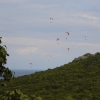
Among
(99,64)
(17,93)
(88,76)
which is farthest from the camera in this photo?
(99,64)

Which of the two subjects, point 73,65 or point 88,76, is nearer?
point 88,76

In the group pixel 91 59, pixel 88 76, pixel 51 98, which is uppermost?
pixel 91 59

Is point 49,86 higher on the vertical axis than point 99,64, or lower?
lower

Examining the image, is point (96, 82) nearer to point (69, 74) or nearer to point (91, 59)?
point (69, 74)

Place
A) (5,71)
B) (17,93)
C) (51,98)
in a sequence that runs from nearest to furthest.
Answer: (17,93), (5,71), (51,98)

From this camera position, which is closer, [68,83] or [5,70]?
[5,70]

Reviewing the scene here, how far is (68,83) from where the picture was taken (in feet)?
213

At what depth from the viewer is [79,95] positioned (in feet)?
175

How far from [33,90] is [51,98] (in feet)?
37.2

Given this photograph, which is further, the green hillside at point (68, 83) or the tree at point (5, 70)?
the green hillside at point (68, 83)

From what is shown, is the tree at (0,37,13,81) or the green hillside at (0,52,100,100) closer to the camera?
the tree at (0,37,13,81)

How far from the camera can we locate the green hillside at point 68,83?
53834 millimetres

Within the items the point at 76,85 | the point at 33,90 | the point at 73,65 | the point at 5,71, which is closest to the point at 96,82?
the point at 76,85

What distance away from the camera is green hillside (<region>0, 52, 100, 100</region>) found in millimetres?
53834
